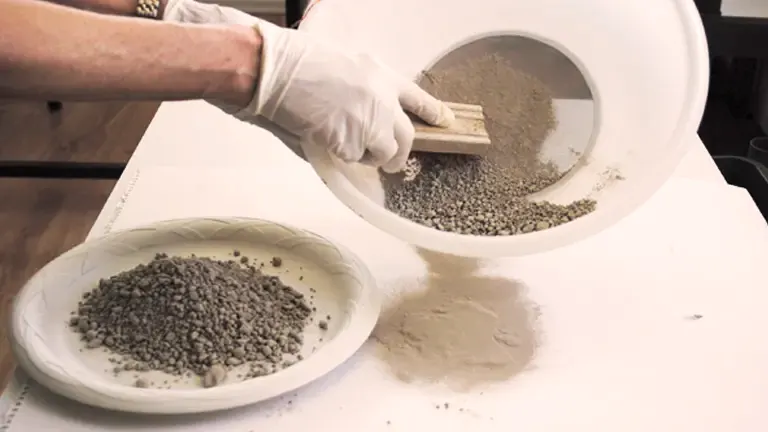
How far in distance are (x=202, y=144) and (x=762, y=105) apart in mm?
1637

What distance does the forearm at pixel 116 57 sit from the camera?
0.72 m

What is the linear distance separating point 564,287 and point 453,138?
27cm

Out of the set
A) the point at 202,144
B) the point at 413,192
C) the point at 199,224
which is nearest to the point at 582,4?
the point at 413,192

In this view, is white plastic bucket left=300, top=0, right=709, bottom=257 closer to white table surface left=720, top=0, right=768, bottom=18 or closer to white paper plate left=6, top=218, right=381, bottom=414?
white paper plate left=6, top=218, right=381, bottom=414

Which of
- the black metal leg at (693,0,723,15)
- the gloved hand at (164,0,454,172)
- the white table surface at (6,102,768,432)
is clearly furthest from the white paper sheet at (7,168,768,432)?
the black metal leg at (693,0,723,15)

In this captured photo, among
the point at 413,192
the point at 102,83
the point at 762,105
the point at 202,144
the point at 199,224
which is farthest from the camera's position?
the point at 762,105

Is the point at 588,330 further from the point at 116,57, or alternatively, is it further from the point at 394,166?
the point at 116,57

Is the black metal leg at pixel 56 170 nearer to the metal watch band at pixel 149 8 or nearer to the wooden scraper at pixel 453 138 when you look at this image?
the metal watch band at pixel 149 8

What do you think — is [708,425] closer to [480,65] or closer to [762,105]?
[480,65]

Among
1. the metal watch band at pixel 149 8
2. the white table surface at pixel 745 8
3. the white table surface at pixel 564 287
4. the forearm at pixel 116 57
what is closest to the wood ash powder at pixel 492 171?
the white table surface at pixel 564 287

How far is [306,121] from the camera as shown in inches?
33.0

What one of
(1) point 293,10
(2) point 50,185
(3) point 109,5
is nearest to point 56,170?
(2) point 50,185

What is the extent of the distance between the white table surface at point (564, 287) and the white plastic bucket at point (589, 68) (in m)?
0.07

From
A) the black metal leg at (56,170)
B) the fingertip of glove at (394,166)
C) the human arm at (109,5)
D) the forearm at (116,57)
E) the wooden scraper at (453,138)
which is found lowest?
the black metal leg at (56,170)
